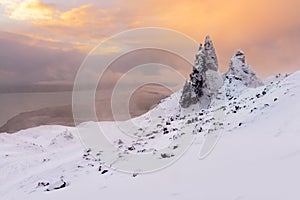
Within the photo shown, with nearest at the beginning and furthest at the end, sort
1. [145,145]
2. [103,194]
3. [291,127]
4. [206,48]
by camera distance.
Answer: [103,194] → [291,127] → [145,145] → [206,48]

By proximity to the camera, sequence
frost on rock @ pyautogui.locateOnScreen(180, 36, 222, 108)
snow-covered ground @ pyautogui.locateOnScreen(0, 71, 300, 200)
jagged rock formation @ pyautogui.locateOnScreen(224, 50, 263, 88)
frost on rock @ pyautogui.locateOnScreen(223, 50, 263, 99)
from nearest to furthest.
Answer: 1. snow-covered ground @ pyautogui.locateOnScreen(0, 71, 300, 200)
2. frost on rock @ pyautogui.locateOnScreen(223, 50, 263, 99)
3. jagged rock formation @ pyautogui.locateOnScreen(224, 50, 263, 88)
4. frost on rock @ pyautogui.locateOnScreen(180, 36, 222, 108)

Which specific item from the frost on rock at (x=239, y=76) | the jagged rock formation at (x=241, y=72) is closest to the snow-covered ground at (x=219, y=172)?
the frost on rock at (x=239, y=76)

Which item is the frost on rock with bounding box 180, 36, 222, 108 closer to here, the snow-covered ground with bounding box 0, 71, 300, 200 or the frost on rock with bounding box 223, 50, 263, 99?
the frost on rock with bounding box 223, 50, 263, 99

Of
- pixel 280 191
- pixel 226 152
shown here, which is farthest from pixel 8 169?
pixel 280 191

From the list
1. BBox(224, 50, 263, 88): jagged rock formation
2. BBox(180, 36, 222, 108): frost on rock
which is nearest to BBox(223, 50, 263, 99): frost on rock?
BBox(224, 50, 263, 88): jagged rock formation

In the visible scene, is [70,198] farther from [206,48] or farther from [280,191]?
[206,48]

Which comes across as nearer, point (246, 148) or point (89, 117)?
point (246, 148)

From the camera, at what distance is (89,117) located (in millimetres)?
47156

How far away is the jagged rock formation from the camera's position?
35.4 m

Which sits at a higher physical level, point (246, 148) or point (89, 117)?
point (89, 117)

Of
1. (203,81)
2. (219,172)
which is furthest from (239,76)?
(219,172)

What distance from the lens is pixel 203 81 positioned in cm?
3872

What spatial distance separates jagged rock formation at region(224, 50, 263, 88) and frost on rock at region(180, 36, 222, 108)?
11.3ft

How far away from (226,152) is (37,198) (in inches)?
286
